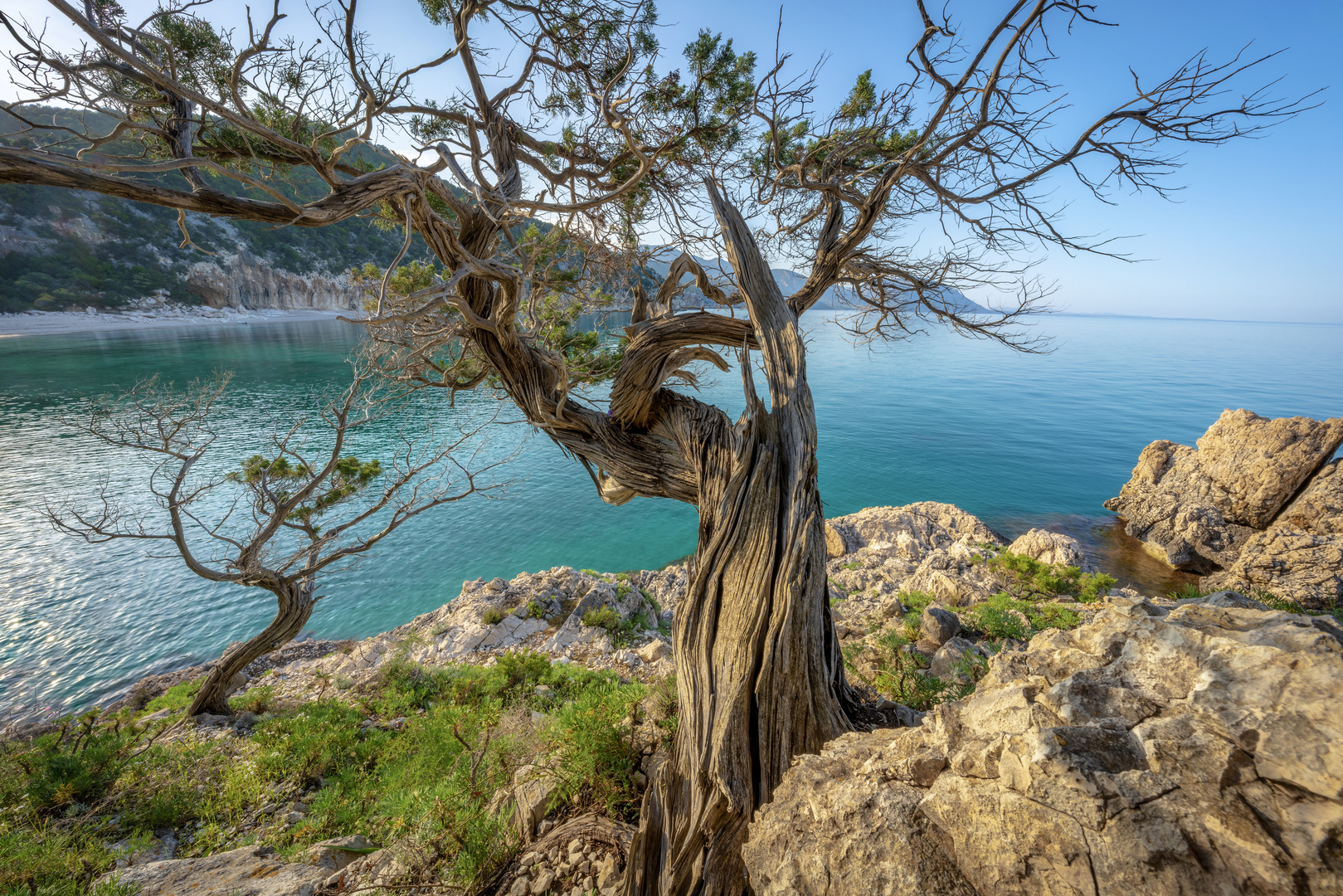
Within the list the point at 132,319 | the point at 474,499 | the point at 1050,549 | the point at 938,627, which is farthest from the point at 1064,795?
the point at 132,319

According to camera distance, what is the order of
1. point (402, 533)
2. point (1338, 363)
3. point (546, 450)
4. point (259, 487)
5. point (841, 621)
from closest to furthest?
point (259, 487)
point (841, 621)
point (402, 533)
point (546, 450)
point (1338, 363)

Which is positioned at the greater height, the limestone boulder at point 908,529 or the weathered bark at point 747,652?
the weathered bark at point 747,652

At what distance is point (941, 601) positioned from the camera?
730 cm

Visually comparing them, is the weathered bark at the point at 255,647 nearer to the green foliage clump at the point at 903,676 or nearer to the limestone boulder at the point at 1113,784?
the limestone boulder at the point at 1113,784

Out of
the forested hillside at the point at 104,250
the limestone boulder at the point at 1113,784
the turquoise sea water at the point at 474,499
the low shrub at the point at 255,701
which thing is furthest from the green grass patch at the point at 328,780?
the forested hillside at the point at 104,250

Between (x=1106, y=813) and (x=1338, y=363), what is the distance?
75.4 metres

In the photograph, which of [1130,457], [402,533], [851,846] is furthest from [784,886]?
[1130,457]

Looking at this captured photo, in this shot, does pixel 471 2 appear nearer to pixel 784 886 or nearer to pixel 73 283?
pixel 784 886

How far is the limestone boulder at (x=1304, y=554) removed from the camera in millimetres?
7141

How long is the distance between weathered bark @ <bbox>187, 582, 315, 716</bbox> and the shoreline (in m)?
41.0

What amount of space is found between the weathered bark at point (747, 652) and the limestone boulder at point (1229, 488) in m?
13.1

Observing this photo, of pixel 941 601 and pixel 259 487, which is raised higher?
pixel 259 487

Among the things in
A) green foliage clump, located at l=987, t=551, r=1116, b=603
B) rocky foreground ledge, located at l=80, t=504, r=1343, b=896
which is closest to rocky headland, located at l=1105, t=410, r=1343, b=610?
green foliage clump, located at l=987, t=551, r=1116, b=603

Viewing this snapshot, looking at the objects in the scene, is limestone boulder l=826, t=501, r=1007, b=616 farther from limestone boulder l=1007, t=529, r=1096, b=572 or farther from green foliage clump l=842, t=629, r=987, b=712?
green foliage clump l=842, t=629, r=987, b=712
